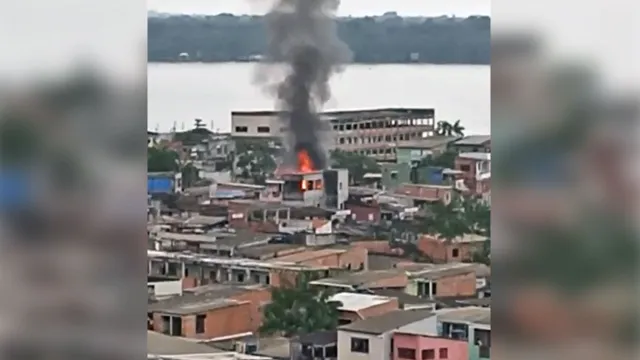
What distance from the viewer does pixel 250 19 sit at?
1751 mm

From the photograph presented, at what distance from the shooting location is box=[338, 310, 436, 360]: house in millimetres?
1774

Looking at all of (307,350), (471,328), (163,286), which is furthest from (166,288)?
(471,328)

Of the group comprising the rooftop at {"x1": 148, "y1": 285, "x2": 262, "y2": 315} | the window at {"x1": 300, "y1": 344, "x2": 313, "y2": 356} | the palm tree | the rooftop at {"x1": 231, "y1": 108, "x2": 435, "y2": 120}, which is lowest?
the window at {"x1": 300, "y1": 344, "x2": 313, "y2": 356}

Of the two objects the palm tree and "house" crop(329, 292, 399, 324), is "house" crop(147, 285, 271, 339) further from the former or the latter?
the palm tree

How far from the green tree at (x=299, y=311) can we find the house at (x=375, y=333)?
0.04m

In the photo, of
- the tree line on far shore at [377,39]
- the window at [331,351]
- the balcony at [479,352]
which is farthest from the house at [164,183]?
the balcony at [479,352]

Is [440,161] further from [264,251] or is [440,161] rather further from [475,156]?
[264,251]

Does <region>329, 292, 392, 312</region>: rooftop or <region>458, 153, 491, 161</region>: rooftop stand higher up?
<region>458, 153, 491, 161</region>: rooftop

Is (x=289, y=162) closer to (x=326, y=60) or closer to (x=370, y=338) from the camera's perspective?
(x=326, y=60)

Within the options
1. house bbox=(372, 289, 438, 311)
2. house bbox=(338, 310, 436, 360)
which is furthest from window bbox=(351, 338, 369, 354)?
house bbox=(372, 289, 438, 311)

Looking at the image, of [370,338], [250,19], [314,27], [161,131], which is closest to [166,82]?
[161,131]

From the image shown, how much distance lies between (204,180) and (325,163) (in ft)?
0.83

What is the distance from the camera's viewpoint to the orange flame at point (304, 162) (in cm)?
177

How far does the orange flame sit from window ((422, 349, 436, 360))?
1.46ft
